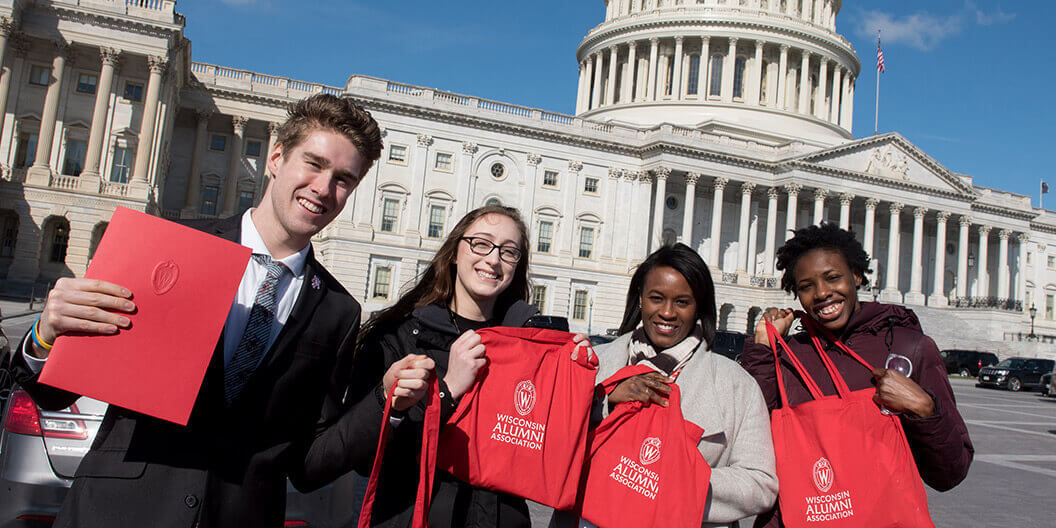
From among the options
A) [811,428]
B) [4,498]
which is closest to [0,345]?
[4,498]

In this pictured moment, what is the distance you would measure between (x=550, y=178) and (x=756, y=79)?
28427 millimetres

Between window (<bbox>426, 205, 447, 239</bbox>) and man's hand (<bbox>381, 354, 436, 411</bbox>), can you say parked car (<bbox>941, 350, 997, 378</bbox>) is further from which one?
man's hand (<bbox>381, 354, 436, 411</bbox>)

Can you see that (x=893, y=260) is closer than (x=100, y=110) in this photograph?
No

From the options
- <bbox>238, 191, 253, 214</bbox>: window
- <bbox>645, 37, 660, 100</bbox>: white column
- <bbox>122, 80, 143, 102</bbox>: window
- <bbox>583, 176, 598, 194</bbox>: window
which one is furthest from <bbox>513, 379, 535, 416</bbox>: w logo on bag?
<bbox>645, 37, 660, 100</bbox>: white column

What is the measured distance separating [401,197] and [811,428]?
148 feet

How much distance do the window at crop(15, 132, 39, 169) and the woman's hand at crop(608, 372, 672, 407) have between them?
48437 mm

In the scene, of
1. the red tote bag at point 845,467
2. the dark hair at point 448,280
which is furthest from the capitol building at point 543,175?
the red tote bag at point 845,467

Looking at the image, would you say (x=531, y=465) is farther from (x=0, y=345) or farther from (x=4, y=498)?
(x=0, y=345)

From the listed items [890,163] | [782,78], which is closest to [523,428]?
[890,163]

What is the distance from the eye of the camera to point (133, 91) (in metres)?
42.4

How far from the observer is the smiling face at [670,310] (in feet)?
11.1

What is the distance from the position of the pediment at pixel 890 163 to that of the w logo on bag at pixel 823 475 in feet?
173

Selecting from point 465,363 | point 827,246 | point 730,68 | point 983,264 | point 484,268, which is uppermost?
point 730,68

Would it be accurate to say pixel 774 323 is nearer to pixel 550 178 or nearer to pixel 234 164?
pixel 550 178
